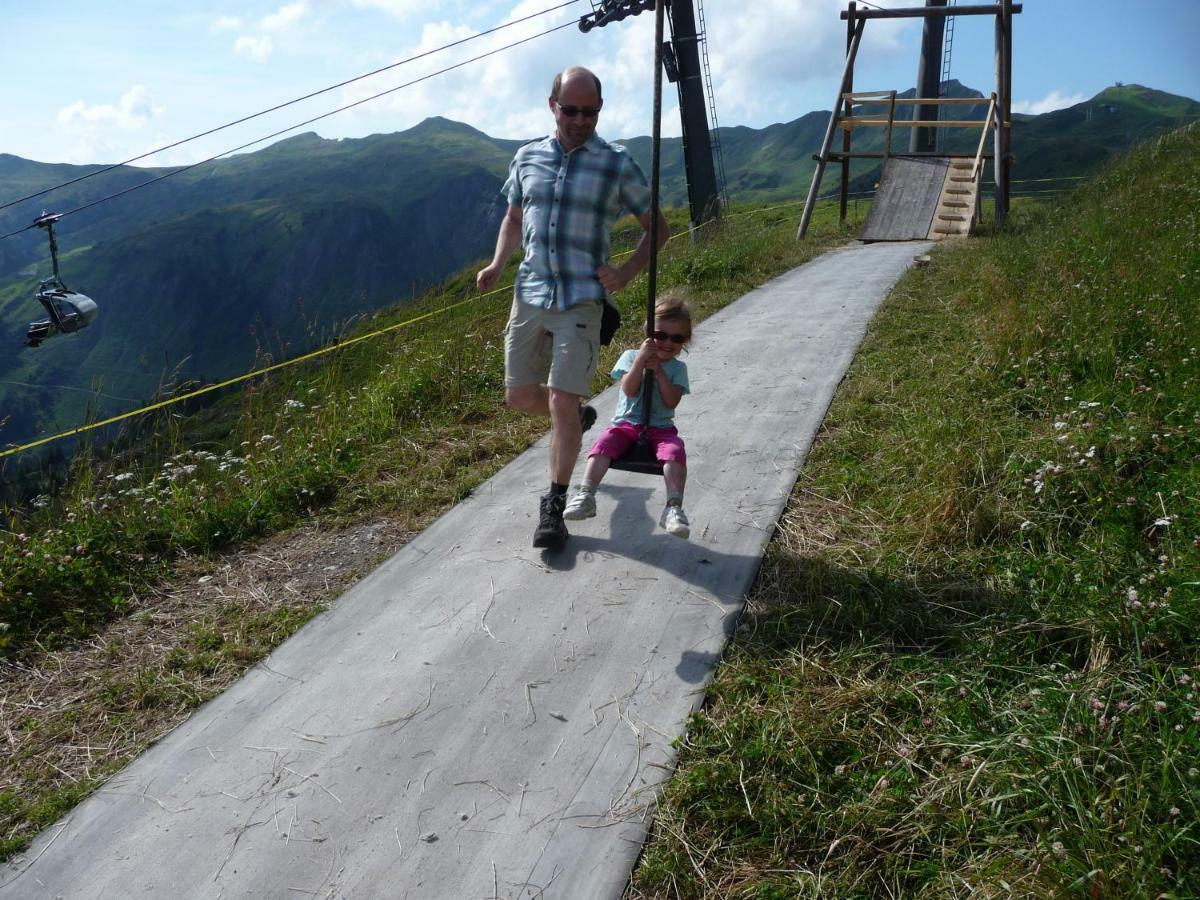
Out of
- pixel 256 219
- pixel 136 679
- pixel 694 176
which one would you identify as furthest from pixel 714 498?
pixel 256 219

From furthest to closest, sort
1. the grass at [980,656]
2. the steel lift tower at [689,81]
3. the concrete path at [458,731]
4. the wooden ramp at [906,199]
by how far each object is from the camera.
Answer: the steel lift tower at [689,81] < the wooden ramp at [906,199] < the concrete path at [458,731] < the grass at [980,656]

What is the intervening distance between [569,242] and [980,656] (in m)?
2.47

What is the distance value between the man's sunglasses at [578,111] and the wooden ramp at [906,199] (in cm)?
1260

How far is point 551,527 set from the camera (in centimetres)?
426

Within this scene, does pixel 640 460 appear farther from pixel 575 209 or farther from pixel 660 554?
pixel 575 209

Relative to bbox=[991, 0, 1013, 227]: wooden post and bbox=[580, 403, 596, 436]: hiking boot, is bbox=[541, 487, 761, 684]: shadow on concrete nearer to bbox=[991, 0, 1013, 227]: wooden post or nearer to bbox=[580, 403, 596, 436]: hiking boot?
bbox=[580, 403, 596, 436]: hiking boot

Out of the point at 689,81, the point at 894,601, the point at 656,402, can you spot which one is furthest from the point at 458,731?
the point at 689,81

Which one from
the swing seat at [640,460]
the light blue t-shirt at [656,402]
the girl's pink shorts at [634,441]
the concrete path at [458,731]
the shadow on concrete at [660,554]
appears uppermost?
the light blue t-shirt at [656,402]

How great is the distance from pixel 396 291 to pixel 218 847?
514 feet

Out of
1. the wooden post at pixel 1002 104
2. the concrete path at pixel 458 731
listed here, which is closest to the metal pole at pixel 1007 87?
the wooden post at pixel 1002 104

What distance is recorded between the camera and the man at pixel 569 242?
400 centimetres

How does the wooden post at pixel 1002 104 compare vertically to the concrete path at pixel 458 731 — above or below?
above

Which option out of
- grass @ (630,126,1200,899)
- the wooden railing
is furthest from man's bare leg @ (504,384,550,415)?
the wooden railing

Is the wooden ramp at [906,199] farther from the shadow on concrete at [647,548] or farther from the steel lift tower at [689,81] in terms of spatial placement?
the shadow on concrete at [647,548]
